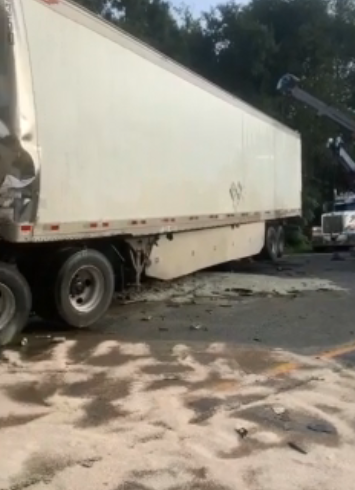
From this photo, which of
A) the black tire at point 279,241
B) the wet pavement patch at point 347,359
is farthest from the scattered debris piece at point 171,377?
the black tire at point 279,241

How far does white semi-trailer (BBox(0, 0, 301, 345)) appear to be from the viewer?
316 inches

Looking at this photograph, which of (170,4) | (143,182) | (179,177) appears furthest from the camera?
(170,4)

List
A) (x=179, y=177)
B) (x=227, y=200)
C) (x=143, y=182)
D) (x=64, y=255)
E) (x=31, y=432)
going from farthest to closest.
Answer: (x=227, y=200) < (x=179, y=177) < (x=143, y=182) < (x=64, y=255) < (x=31, y=432)

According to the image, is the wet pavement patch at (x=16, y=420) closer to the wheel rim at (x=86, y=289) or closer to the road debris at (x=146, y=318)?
the wheel rim at (x=86, y=289)

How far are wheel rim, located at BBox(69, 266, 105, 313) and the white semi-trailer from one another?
0.01 metres

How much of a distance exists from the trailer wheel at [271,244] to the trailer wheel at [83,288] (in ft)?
33.6

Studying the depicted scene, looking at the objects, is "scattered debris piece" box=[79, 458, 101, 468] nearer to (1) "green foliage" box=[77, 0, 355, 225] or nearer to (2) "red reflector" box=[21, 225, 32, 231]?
(2) "red reflector" box=[21, 225, 32, 231]

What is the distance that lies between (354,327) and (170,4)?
27.8m

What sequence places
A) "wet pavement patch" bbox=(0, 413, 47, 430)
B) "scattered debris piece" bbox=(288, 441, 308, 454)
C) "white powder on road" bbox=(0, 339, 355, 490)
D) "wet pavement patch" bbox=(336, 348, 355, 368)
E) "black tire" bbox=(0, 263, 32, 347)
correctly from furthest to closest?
"black tire" bbox=(0, 263, 32, 347) → "wet pavement patch" bbox=(336, 348, 355, 368) → "wet pavement patch" bbox=(0, 413, 47, 430) → "scattered debris piece" bbox=(288, 441, 308, 454) → "white powder on road" bbox=(0, 339, 355, 490)

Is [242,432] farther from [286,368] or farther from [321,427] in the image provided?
[286,368]

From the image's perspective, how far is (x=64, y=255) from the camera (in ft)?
30.0

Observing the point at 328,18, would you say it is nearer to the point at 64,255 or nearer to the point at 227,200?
the point at 227,200

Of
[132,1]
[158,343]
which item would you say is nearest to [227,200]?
[158,343]

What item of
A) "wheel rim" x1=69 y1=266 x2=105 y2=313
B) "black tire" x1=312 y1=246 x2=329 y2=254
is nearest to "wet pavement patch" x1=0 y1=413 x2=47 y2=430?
"wheel rim" x1=69 y1=266 x2=105 y2=313
